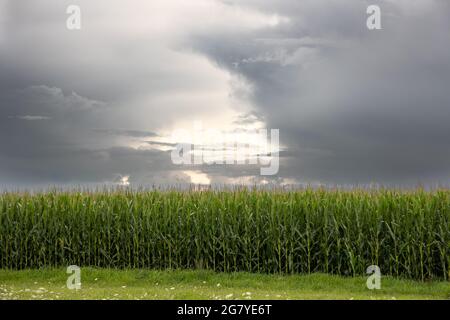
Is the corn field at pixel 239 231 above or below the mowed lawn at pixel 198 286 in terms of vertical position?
above

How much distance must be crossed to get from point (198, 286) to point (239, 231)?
3725 mm

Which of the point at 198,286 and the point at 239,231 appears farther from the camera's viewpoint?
the point at 239,231

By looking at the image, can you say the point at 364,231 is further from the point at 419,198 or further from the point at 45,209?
the point at 45,209

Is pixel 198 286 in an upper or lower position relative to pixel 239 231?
lower

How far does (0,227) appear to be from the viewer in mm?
25641

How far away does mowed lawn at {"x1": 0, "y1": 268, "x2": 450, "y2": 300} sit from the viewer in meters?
17.5

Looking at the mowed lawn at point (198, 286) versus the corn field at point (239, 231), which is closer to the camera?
the mowed lawn at point (198, 286)

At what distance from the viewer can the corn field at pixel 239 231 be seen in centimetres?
2214

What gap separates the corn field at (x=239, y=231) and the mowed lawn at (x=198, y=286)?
4.14 ft

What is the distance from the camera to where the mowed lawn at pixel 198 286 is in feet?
57.5

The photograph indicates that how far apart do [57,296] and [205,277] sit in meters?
6.27

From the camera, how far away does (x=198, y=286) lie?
20.4 meters

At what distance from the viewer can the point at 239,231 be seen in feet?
76.8
